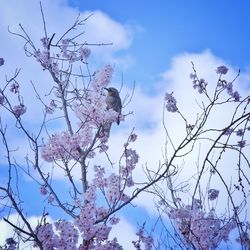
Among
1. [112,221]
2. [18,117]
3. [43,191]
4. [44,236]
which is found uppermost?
[18,117]

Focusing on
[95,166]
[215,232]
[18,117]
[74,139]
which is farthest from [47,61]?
[215,232]

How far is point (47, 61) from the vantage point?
6.02 meters

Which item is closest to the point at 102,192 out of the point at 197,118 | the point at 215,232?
the point at 197,118

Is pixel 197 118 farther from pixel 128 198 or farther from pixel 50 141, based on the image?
pixel 50 141

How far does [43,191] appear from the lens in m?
5.28

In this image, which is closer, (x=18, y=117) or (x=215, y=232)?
(x=18, y=117)

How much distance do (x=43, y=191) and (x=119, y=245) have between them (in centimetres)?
165

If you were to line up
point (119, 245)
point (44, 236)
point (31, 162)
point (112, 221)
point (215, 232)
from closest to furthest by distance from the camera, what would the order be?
point (44, 236) < point (119, 245) < point (112, 221) < point (31, 162) < point (215, 232)

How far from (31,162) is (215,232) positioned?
2989 millimetres

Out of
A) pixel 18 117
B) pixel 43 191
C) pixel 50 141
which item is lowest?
pixel 43 191

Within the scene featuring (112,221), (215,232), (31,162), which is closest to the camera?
(112,221)

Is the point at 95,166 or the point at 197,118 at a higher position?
the point at 95,166

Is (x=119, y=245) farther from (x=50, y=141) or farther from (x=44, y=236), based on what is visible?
(x=50, y=141)

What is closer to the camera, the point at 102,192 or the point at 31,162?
the point at 102,192
